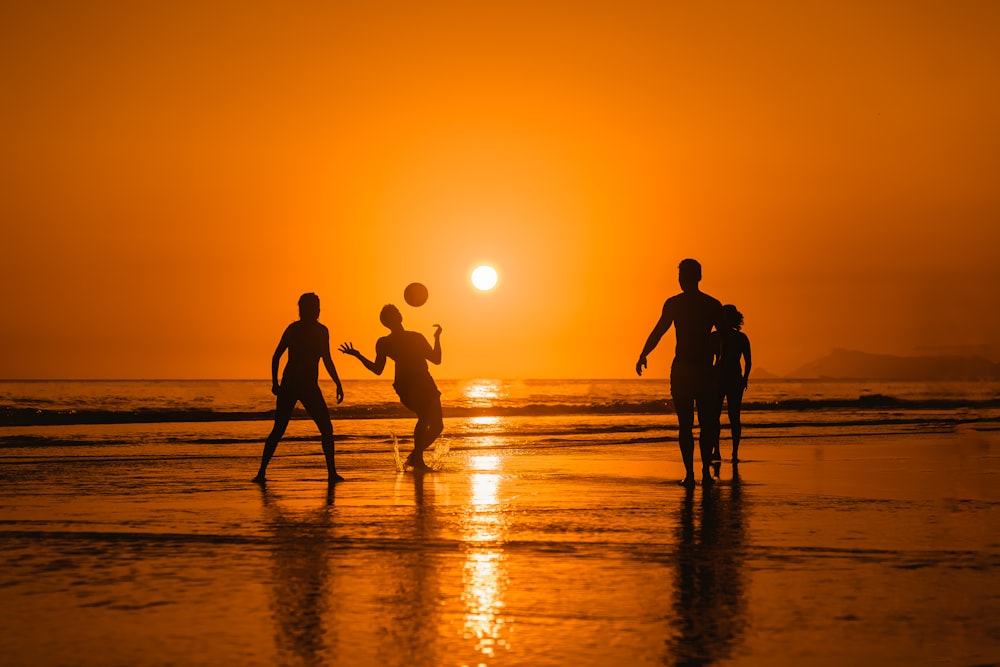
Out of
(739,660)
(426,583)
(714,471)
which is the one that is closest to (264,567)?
(426,583)

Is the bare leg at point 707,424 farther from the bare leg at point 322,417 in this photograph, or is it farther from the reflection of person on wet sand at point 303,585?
the reflection of person on wet sand at point 303,585

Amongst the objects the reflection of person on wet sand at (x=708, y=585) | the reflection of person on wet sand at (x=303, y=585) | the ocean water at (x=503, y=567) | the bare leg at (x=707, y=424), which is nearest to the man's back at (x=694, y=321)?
the bare leg at (x=707, y=424)

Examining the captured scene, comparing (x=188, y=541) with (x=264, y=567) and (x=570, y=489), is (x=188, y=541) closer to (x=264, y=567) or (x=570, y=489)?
(x=264, y=567)

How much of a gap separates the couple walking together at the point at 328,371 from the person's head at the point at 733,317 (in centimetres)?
424

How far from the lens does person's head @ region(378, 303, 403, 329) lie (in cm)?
1531

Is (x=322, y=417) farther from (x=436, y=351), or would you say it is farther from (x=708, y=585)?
(x=708, y=585)

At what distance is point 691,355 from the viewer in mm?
12953

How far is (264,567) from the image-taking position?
7172mm

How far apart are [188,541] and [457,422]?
2637cm

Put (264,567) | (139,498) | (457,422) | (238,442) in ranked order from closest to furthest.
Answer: (264,567) < (139,498) < (238,442) < (457,422)

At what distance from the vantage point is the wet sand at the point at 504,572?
5066 millimetres

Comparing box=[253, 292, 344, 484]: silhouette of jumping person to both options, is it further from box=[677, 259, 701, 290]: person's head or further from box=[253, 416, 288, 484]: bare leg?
box=[677, 259, 701, 290]: person's head

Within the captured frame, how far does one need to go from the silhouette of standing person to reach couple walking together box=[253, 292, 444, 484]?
3141mm

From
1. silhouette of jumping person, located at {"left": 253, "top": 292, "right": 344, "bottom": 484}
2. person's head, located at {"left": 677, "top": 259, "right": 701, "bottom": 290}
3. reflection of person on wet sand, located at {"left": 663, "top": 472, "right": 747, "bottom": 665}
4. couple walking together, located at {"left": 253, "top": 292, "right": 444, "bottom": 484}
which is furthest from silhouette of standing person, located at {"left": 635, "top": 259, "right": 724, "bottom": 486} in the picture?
silhouette of jumping person, located at {"left": 253, "top": 292, "right": 344, "bottom": 484}
